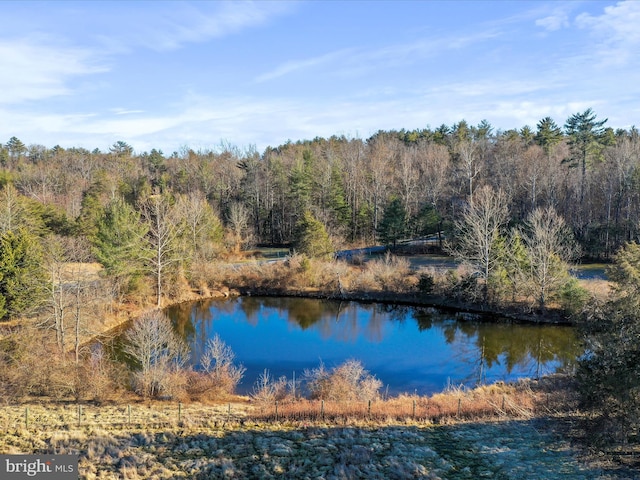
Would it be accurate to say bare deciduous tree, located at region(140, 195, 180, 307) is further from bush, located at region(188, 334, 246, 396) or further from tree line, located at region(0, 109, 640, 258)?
bush, located at region(188, 334, 246, 396)

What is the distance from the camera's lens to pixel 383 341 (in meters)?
30.5

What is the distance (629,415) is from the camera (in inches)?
504

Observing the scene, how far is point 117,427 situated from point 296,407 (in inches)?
255

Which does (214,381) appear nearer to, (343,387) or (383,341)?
(343,387)

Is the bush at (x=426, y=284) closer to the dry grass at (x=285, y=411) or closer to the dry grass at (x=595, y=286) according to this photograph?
the dry grass at (x=595, y=286)

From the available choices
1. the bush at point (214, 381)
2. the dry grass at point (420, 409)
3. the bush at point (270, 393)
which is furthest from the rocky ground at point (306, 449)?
the bush at point (214, 381)

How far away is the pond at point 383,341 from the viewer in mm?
25361

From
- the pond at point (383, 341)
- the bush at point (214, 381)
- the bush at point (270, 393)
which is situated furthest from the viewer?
the pond at point (383, 341)

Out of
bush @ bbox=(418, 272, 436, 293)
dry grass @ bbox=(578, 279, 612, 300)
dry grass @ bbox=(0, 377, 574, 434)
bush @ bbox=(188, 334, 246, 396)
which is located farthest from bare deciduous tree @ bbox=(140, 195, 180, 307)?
dry grass @ bbox=(578, 279, 612, 300)

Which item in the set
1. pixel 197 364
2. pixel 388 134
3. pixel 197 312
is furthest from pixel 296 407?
pixel 388 134

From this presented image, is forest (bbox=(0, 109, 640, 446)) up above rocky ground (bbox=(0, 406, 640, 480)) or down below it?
above

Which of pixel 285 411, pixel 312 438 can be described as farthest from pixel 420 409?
pixel 285 411

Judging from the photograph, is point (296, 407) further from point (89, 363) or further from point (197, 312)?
point (197, 312)

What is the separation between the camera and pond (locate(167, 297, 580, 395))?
25361mm
